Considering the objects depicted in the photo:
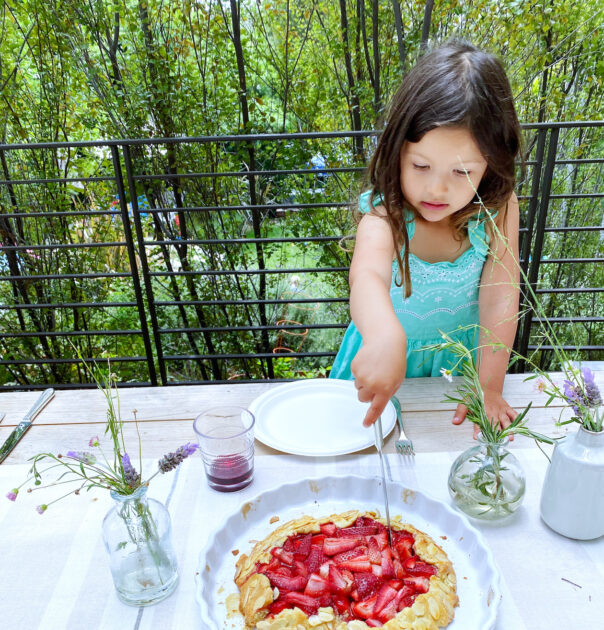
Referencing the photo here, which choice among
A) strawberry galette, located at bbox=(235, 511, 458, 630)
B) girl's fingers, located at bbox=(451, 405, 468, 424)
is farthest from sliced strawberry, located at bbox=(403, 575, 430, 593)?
girl's fingers, located at bbox=(451, 405, 468, 424)

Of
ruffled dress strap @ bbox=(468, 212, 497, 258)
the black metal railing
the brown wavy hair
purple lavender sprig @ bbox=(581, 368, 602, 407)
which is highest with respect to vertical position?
the brown wavy hair

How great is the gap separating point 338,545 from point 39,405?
0.81m

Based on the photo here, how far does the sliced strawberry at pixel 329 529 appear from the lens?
775mm

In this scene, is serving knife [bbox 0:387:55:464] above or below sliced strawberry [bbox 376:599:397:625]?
below

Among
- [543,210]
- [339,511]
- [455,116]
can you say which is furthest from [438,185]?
[543,210]

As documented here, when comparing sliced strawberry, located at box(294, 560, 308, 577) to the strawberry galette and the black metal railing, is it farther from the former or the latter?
the black metal railing

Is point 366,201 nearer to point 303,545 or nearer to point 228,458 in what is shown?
point 228,458

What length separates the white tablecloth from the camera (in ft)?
2.23

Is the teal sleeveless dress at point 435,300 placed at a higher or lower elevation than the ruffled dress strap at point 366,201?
lower

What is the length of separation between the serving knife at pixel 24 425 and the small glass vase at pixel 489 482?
886 millimetres

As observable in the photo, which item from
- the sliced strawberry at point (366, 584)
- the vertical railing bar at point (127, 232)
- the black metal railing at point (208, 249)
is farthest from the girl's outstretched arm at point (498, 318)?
the vertical railing bar at point (127, 232)

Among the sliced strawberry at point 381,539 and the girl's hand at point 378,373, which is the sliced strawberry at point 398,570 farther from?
the girl's hand at point 378,373

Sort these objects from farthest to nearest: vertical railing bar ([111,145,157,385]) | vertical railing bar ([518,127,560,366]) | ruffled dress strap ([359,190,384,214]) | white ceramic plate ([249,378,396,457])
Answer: vertical railing bar ([111,145,157,385]) < vertical railing bar ([518,127,560,366]) < ruffled dress strap ([359,190,384,214]) < white ceramic plate ([249,378,396,457])

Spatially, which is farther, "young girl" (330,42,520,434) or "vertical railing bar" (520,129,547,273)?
"vertical railing bar" (520,129,547,273)
